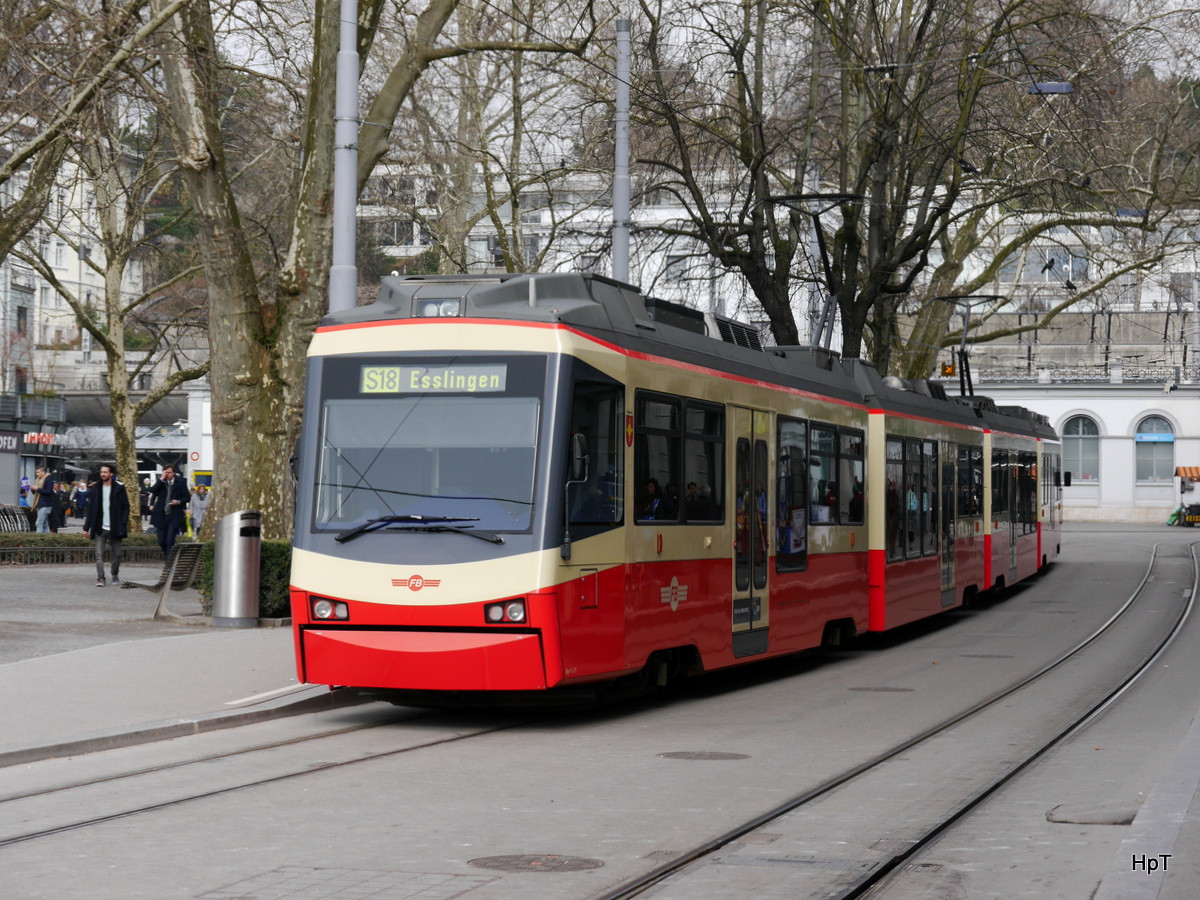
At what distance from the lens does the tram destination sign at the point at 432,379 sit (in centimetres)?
1142

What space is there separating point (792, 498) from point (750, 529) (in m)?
1.37

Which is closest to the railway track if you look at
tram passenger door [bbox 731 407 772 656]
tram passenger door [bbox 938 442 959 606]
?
tram passenger door [bbox 731 407 772 656]

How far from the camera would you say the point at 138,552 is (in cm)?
3175

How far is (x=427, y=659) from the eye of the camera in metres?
11.1

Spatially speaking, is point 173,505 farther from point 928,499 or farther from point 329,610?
point 329,610

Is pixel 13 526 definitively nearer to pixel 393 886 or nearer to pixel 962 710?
pixel 962 710

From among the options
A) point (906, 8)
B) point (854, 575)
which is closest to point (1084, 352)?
point (906, 8)

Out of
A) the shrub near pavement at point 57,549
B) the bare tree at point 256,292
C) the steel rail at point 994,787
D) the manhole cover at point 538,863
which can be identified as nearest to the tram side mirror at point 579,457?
the steel rail at point 994,787

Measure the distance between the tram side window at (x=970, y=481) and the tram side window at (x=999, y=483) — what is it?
104cm

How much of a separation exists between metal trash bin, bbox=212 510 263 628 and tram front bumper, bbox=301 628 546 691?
6.16m

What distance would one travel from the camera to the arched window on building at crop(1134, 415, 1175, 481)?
68938mm

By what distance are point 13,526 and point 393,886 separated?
99.1ft
